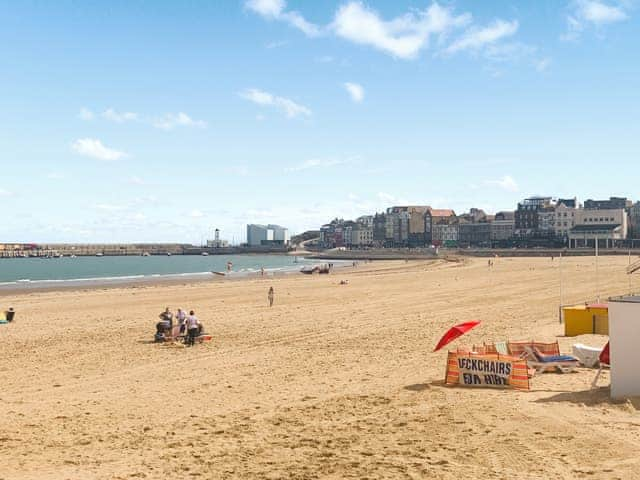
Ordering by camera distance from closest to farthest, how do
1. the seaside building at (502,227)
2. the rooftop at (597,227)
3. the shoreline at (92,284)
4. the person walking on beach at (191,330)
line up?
1. the person walking on beach at (191,330)
2. the shoreline at (92,284)
3. the rooftop at (597,227)
4. the seaside building at (502,227)

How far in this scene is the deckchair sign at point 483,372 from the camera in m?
12.6

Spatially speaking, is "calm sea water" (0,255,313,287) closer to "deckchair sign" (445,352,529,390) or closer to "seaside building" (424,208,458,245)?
"deckchair sign" (445,352,529,390)

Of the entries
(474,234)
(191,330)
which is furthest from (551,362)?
(474,234)

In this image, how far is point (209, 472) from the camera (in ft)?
27.3

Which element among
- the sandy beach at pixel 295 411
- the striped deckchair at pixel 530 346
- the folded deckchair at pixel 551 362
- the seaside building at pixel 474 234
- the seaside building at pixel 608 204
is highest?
the seaside building at pixel 608 204

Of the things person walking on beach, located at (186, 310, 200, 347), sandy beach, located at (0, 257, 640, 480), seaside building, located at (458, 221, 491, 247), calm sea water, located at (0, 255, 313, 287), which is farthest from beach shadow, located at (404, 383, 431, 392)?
seaside building, located at (458, 221, 491, 247)

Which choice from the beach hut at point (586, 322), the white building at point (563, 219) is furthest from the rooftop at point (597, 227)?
the beach hut at point (586, 322)

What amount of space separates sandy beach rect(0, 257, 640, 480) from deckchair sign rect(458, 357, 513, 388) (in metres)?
0.35

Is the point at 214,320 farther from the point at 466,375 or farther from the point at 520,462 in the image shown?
the point at 520,462

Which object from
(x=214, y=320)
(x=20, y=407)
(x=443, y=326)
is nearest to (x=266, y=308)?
(x=214, y=320)

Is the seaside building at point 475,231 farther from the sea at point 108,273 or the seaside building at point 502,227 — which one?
the sea at point 108,273

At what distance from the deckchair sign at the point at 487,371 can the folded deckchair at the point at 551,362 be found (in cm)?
141

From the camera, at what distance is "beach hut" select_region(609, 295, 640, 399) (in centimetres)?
1111

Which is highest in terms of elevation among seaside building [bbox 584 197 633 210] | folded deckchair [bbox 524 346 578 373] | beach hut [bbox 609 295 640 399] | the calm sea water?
seaside building [bbox 584 197 633 210]
